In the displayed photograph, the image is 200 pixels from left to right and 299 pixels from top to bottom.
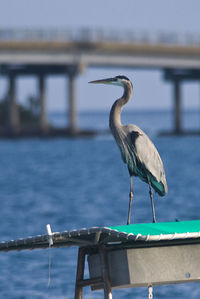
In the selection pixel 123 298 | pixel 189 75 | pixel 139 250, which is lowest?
pixel 123 298

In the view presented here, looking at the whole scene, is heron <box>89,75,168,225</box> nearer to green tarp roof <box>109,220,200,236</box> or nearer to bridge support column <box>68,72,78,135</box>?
green tarp roof <box>109,220,200,236</box>

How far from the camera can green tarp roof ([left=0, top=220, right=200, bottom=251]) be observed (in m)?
12.1

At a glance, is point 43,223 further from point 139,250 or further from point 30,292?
point 139,250

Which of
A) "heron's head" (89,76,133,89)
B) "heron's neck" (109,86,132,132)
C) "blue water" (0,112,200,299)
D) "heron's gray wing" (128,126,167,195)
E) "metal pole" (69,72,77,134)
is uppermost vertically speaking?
"metal pole" (69,72,77,134)

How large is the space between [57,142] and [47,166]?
35310mm

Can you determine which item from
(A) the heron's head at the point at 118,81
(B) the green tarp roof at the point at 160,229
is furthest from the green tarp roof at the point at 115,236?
(A) the heron's head at the point at 118,81

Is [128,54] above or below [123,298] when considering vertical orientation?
above

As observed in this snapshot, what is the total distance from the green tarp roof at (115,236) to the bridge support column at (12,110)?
3180 inches

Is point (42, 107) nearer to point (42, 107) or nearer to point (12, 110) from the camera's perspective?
point (42, 107)

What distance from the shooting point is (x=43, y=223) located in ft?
111

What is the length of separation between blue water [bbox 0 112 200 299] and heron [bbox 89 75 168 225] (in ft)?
2.04

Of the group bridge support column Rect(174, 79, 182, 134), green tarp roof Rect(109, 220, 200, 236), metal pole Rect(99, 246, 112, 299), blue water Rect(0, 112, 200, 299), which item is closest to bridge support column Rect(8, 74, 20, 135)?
blue water Rect(0, 112, 200, 299)

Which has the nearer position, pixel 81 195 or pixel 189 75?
pixel 81 195

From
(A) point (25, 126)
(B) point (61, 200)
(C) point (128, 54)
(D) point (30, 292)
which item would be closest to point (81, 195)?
(B) point (61, 200)
